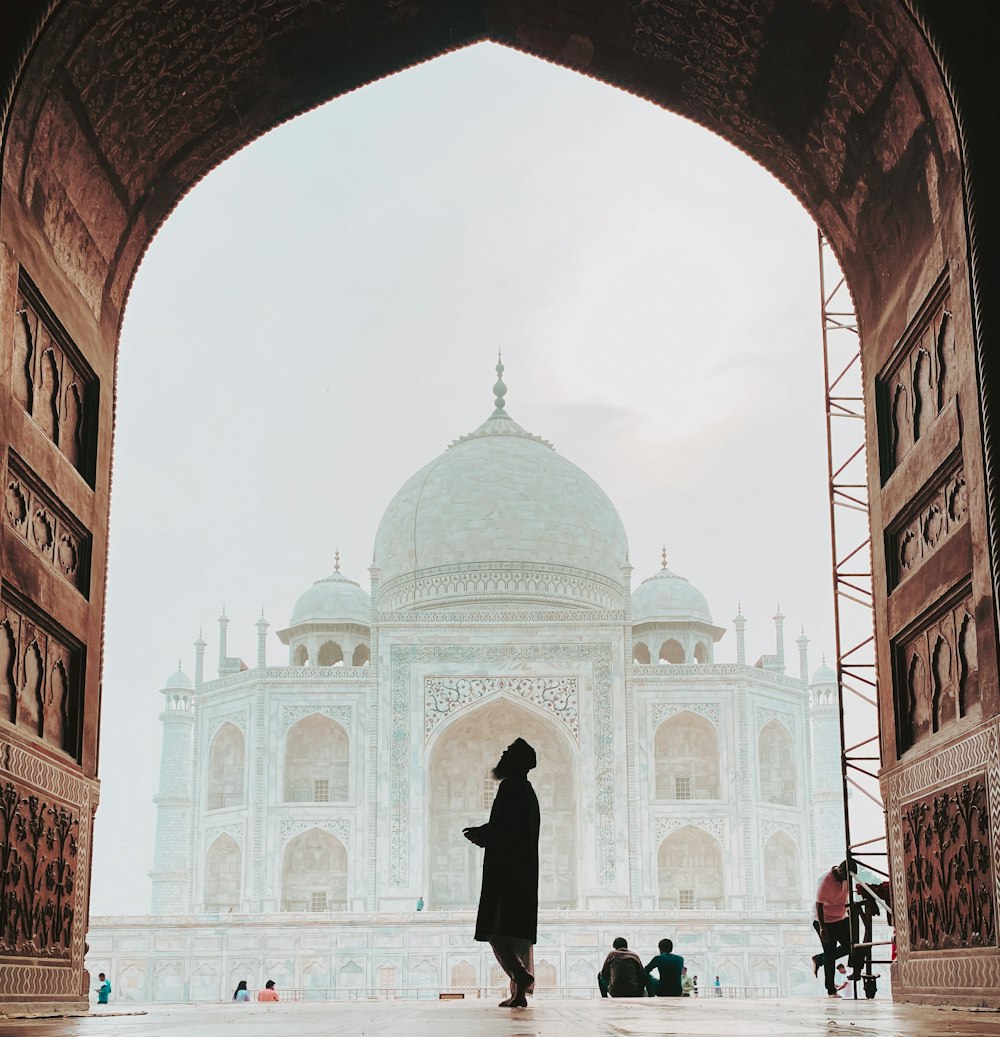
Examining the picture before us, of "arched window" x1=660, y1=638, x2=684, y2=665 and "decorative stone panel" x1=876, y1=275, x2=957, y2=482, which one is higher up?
"arched window" x1=660, y1=638, x2=684, y2=665

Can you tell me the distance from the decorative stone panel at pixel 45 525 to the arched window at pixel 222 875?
1901cm

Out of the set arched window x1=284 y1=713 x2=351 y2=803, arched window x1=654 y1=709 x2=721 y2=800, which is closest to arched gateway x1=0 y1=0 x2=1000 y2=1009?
arched window x1=284 y1=713 x2=351 y2=803

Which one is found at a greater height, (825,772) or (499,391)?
(499,391)

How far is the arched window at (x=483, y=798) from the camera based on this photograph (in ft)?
79.8

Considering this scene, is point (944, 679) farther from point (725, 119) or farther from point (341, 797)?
point (341, 797)

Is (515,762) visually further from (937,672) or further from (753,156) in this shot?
(753,156)

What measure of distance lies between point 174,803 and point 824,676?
11676mm

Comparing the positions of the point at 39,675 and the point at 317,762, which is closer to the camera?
the point at 39,675

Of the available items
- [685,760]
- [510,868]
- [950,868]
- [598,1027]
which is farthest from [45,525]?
[685,760]

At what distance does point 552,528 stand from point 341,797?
609 centimetres

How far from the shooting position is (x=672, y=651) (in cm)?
2881

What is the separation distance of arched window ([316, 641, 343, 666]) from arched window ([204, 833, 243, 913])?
4.35 metres

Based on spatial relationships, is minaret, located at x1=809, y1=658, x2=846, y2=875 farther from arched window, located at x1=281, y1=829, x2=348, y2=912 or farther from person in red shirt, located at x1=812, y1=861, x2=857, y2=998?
person in red shirt, located at x1=812, y1=861, x2=857, y2=998

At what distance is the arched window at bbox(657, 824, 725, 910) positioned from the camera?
2481 centimetres
